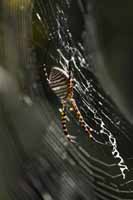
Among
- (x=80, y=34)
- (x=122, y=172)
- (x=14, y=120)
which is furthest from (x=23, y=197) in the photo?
(x=80, y=34)

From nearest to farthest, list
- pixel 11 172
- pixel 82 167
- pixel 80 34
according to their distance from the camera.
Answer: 1. pixel 11 172
2. pixel 82 167
3. pixel 80 34

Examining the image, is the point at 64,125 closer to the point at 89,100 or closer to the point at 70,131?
the point at 70,131

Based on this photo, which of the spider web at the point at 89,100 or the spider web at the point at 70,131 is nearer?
the spider web at the point at 70,131

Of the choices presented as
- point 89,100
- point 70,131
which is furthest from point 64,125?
point 89,100

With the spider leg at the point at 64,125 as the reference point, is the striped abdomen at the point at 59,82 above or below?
above

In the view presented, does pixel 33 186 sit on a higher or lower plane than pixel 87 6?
lower

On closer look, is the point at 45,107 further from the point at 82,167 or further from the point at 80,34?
the point at 80,34

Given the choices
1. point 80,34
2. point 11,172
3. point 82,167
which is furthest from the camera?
point 80,34
